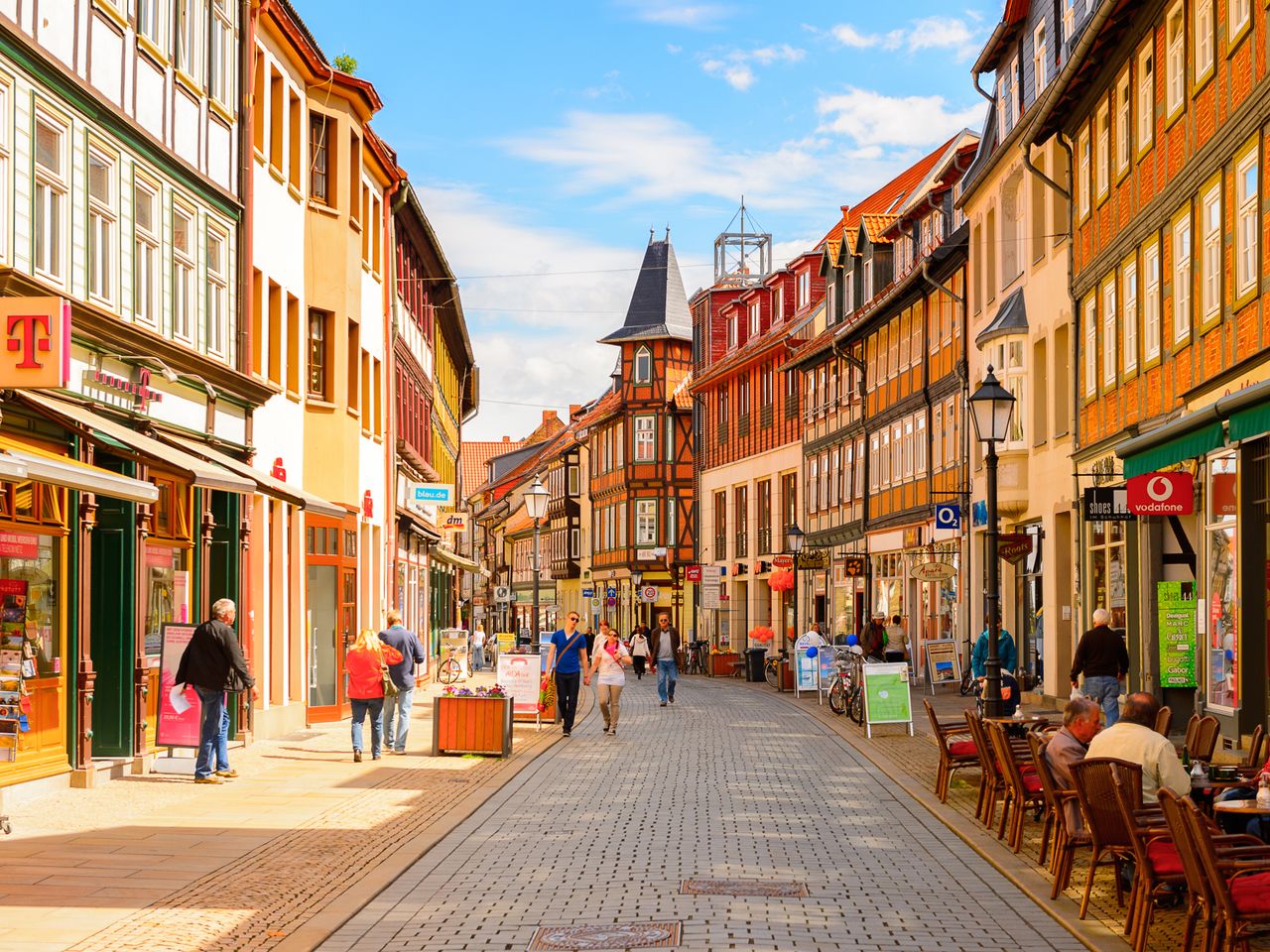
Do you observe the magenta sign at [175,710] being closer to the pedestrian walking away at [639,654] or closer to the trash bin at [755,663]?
the trash bin at [755,663]

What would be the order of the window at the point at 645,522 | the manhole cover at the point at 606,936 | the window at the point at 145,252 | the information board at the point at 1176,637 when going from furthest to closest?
1. the window at the point at 645,522
2. the information board at the point at 1176,637
3. the window at the point at 145,252
4. the manhole cover at the point at 606,936

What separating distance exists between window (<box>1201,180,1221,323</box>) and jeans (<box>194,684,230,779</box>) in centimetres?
1171

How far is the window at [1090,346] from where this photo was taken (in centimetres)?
2939

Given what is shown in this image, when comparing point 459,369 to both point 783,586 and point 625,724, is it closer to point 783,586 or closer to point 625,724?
point 783,586

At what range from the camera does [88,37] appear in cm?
1808

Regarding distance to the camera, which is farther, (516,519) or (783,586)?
(516,519)

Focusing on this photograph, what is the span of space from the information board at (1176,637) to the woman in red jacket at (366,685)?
9230 mm

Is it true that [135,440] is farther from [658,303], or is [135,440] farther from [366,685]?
[658,303]

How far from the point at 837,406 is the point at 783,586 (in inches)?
232

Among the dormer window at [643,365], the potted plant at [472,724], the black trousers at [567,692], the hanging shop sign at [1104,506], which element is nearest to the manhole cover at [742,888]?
the potted plant at [472,724]

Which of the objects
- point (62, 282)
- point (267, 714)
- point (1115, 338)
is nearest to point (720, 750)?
point (267, 714)

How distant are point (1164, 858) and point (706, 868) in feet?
11.7

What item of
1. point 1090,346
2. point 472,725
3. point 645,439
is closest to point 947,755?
point 472,725

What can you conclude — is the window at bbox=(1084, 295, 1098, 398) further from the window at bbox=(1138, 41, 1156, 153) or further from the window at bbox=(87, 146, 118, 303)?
A: the window at bbox=(87, 146, 118, 303)
